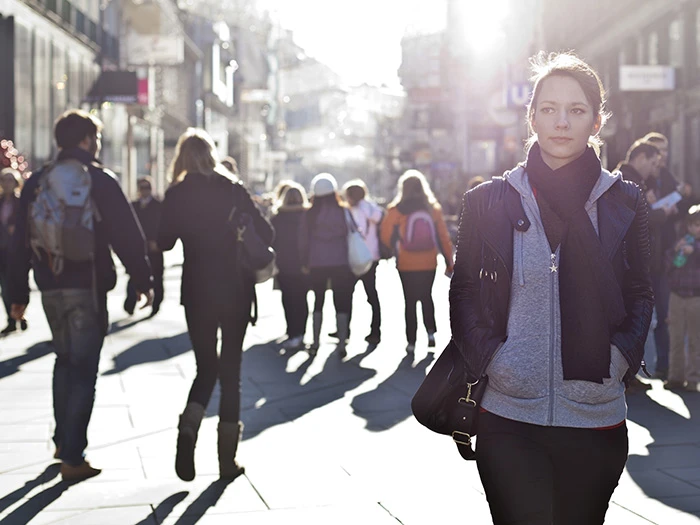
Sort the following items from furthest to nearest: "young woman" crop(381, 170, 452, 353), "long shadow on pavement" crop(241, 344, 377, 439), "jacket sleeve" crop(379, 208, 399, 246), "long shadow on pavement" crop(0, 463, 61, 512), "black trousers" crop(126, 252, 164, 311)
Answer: "black trousers" crop(126, 252, 164, 311), "jacket sleeve" crop(379, 208, 399, 246), "young woman" crop(381, 170, 452, 353), "long shadow on pavement" crop(241, 344, 377, 439), "long shadow on pavement" crop(0, 463, 61, 512)

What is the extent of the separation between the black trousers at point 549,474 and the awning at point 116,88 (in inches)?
1474

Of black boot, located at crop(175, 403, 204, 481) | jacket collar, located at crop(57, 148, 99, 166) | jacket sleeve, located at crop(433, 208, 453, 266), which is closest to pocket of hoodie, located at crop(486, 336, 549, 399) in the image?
black boot, located at crop(175, 403, 204, 481)

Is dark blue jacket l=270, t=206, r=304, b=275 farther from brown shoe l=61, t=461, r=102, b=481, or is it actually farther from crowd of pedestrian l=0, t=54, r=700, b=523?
brown shoe l=61, t=461, r=102, b=481

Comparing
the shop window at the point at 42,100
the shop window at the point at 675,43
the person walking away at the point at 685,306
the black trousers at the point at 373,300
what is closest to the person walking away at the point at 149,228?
the black trousers at the point at 373,300

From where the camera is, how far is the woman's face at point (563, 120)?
3.20 m

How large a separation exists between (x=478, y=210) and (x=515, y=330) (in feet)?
1.12

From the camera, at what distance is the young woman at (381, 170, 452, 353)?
39.0 ft

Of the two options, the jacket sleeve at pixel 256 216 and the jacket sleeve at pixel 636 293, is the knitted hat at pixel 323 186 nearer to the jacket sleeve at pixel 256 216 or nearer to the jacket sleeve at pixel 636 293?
the jacket sleeve at pixel 256 216

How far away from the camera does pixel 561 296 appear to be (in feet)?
10.1

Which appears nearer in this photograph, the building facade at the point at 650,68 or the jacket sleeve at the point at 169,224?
the jacket sleeve at the point at 169,224

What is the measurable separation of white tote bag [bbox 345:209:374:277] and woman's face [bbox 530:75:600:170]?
839 cm

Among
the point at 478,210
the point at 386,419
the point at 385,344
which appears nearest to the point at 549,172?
the point at 478,210

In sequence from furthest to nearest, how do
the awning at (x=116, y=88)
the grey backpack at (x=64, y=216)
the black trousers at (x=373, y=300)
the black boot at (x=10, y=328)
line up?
the awning at (x=116, y=88) → the black boot at (x=10, y=328) → the black trousers at (x=373, y=300) → the grey backpack at (x=64, y=216)

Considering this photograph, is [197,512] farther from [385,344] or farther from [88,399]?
[385,344]
